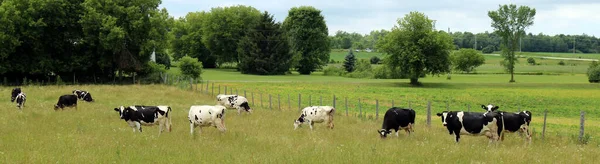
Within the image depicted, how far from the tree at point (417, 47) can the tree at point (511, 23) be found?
13.2 meters

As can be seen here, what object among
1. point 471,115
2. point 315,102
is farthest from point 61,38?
point 471,115

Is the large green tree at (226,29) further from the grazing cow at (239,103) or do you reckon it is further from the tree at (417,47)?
the grazing cow at (239,103)

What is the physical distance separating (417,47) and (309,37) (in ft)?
108

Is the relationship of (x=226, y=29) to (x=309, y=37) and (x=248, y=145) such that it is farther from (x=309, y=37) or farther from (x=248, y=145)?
(x=248, y=145)

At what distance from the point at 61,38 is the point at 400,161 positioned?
46.5 metres

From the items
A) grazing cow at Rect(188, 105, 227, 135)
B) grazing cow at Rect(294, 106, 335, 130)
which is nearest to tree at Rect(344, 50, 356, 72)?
grazing cow at Rect(294, 106, 335, 130)

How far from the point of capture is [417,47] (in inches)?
2621

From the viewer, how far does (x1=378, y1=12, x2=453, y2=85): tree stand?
Answer: 66.3 m

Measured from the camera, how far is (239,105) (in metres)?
A: 27.5

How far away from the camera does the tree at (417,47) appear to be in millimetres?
66312

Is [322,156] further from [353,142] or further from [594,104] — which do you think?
Answer: [594,104]

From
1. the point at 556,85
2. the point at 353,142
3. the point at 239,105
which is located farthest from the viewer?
the point at 556,85

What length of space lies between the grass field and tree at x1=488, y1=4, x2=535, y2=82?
2386 inches

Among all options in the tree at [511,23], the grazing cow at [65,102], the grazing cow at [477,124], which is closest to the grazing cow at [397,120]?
the grazing cow at [477,124]
